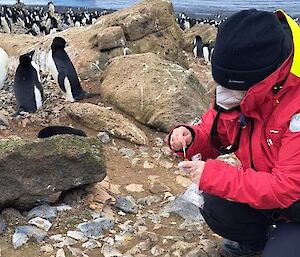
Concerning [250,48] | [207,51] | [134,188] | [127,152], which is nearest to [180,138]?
[250,48]

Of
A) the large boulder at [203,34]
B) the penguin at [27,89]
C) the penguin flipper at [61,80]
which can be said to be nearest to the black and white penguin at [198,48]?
the large boulder at [203,34]

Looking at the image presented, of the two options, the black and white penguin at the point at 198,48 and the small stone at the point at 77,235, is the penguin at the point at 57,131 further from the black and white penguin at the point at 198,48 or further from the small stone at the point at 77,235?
the black and white penguin at the point at 198,48

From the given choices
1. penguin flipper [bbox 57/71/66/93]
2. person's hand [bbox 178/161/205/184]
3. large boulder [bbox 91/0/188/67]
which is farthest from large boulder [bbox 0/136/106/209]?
large boulder [bbox 91/0/188/67]

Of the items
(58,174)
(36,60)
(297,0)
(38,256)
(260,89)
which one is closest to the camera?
(260,89)

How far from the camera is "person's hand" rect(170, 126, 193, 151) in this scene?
214 cm

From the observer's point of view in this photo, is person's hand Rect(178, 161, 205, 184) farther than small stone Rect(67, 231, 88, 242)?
No

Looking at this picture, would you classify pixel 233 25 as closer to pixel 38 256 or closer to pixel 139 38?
pixel 38 256

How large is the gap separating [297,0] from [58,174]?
38213 millimetres

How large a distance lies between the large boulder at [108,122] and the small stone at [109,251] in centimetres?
189

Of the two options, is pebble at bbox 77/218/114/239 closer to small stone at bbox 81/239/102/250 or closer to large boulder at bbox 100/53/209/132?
small stone at bbox 81/239/102/250

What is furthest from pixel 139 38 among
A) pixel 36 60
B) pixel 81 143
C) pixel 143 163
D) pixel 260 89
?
pixel 260 89

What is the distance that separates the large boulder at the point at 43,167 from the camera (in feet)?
8.70

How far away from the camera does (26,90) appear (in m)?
5.29

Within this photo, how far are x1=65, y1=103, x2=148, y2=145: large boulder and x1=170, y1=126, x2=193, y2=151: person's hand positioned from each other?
213 centimetres
